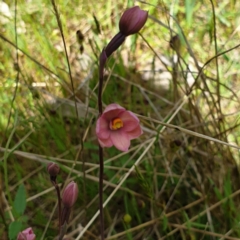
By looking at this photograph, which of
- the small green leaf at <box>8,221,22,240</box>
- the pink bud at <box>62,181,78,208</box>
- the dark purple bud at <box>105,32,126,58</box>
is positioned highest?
the dark purple bud at <box>105,32,126,58</box>

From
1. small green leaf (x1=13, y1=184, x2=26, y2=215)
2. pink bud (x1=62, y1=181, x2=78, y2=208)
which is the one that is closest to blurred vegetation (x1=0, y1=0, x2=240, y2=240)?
small green leaf (x1=13, y1=184, x2=26, y2=215)

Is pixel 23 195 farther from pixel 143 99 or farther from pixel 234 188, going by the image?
pixel 143 99

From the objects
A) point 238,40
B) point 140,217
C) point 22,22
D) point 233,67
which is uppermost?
point 22,22

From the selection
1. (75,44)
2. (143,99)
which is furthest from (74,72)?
(143,99)

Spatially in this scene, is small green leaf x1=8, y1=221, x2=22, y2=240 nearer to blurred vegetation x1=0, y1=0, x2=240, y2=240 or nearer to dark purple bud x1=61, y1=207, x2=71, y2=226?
A: blurred vegetation x1=0, y1=0, x2=240, y2=240

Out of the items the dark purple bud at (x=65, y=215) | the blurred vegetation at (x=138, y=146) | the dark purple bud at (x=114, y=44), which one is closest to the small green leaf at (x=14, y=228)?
the blurred vegetation at (x=138, y=146)
